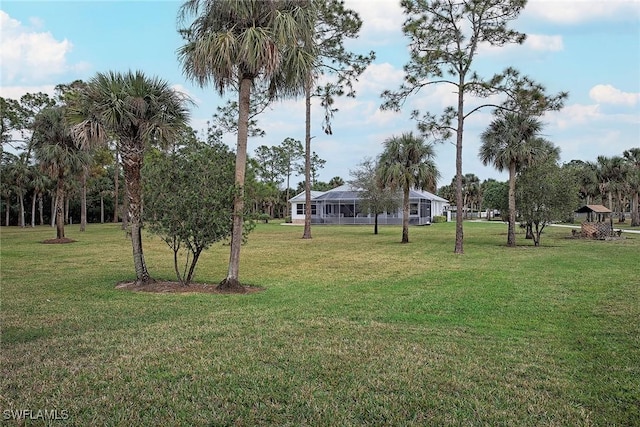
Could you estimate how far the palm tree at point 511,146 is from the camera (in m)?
21.3

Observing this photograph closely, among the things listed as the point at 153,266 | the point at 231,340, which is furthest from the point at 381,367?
the point at 153,266

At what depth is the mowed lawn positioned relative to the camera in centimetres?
349

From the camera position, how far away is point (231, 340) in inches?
212

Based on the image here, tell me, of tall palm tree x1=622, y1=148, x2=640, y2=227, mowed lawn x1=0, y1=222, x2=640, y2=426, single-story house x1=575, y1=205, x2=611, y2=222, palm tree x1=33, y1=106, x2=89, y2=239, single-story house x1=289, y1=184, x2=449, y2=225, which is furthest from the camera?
single-story house x1=289, y1=184, x2=449, y2=225

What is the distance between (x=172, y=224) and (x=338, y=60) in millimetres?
18136

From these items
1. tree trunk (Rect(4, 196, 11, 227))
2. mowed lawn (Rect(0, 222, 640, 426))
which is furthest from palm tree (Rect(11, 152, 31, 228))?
mowed lawn (Rect(0, 222, 640, 426))

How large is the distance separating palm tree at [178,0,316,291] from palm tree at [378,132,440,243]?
14.3 metres

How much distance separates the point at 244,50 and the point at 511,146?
1700 cm

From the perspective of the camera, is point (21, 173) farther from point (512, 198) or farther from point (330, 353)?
point (330, 353)

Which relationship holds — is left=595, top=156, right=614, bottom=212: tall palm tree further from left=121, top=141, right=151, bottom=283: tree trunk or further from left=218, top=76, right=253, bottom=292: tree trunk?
left=121, top=141, right=151, bottom=283: tree trunk

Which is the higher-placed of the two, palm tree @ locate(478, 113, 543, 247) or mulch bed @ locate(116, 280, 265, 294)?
palm tree @ locate(478, 113, 543, 247)

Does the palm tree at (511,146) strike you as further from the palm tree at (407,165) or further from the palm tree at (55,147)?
the palm tree at (55,147)

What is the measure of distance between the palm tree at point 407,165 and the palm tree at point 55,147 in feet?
52.3

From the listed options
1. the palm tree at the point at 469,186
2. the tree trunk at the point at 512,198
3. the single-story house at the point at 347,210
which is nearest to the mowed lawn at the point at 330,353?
the tree trunk at the point at 512,198
